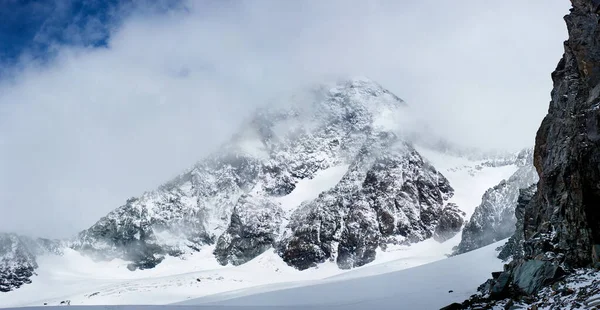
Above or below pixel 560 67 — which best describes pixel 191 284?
below

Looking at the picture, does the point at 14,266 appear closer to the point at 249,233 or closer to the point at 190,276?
the point at 190,276

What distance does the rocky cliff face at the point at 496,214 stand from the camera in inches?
5044

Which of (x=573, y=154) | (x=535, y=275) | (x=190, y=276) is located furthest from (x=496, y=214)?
(x=535, y=275)

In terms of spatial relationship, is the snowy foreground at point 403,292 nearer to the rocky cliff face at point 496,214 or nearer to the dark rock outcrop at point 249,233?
the rocky cliff face at point 496,214

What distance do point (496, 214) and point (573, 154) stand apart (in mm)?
111196

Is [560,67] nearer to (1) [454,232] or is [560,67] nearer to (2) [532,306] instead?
(2) [532,306]

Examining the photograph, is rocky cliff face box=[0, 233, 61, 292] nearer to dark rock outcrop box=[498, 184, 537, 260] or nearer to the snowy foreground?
the snowy foreground

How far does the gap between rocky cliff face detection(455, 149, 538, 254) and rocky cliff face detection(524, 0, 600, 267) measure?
314 ft

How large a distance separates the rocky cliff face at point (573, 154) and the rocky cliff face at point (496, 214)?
314ft

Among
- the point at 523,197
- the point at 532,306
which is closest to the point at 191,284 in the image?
the point at 523,197

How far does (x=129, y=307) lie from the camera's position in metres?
34.1

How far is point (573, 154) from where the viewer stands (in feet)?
96.6

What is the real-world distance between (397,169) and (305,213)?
1464 inches

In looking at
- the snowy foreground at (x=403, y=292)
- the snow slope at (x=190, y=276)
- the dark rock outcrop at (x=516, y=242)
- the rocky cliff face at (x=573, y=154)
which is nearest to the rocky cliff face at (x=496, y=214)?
the snow slope at (x=190, y=276)
